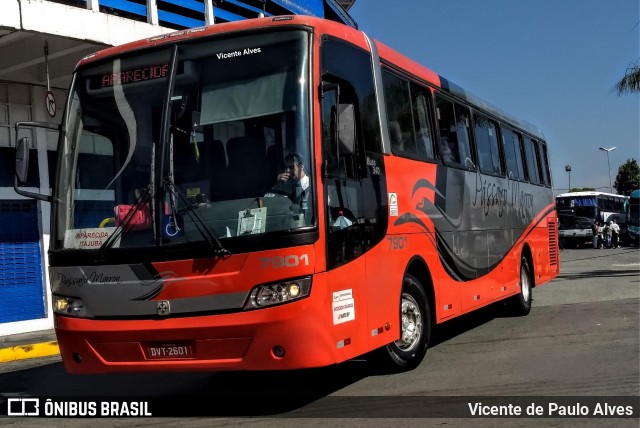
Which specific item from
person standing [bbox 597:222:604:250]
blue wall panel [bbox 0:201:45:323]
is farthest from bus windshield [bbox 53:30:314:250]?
person standing [bbox 597:222:604:250]

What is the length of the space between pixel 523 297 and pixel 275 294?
7860 mm

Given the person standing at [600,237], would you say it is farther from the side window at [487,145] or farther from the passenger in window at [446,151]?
the passenger in window at [446,151]

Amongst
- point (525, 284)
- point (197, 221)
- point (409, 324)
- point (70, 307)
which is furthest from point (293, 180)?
point (525, 284)

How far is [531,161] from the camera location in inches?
538

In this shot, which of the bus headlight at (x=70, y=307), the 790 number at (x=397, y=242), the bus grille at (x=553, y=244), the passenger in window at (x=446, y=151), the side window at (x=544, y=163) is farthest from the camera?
the bus grille at (x=553, y=244)

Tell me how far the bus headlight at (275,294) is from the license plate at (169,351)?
2.07 ft

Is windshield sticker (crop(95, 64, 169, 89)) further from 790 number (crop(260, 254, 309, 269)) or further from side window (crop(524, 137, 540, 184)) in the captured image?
side window (crop(524, 137, 540, 184))

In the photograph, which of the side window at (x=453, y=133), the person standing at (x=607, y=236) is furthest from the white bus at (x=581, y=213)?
the side window at (x=453, y=133)

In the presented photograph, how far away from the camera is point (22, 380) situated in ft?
29.3

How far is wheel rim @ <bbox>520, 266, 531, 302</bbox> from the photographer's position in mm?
12398

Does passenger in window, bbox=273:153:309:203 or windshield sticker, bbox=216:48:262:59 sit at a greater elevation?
windshield sticker, bbox=216:48:262:59

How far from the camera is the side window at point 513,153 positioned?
470 inches

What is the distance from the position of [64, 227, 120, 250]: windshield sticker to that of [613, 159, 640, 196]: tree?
89.4 m

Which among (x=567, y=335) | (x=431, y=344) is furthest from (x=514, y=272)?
(x=431, y=344)
